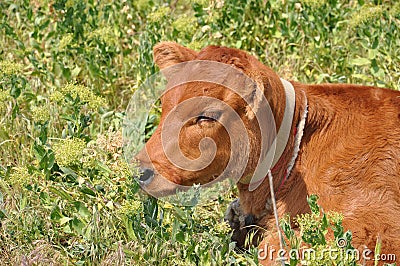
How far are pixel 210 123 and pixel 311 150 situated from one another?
75cm

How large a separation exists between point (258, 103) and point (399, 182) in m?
1.06

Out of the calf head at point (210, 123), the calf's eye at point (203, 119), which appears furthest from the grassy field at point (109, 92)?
Answer: the calf's eye at point (203, 119)

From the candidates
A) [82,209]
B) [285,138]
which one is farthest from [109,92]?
[285,138]

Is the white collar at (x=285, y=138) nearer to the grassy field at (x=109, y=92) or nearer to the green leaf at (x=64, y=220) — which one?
the grassy field at (x=109, y=92)

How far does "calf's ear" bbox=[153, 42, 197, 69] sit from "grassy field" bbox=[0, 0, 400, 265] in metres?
0.64

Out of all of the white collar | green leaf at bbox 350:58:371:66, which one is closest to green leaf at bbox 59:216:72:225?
the white collar

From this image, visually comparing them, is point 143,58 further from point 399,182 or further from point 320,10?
point 399,182

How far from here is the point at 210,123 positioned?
511cm

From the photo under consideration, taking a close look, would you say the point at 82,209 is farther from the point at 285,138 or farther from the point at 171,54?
the point at 285,138

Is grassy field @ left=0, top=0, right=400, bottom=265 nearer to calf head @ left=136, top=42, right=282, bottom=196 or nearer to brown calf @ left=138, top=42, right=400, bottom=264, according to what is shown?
calf head @ left=136, top=42, right=282, bottom=196

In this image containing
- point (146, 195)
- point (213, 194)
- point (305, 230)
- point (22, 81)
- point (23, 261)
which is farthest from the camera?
point (22, 81)

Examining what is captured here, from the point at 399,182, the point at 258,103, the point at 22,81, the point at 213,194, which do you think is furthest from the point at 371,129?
the point at 22,81

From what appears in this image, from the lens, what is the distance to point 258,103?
5031 mm

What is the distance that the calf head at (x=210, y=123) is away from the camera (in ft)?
16.6
